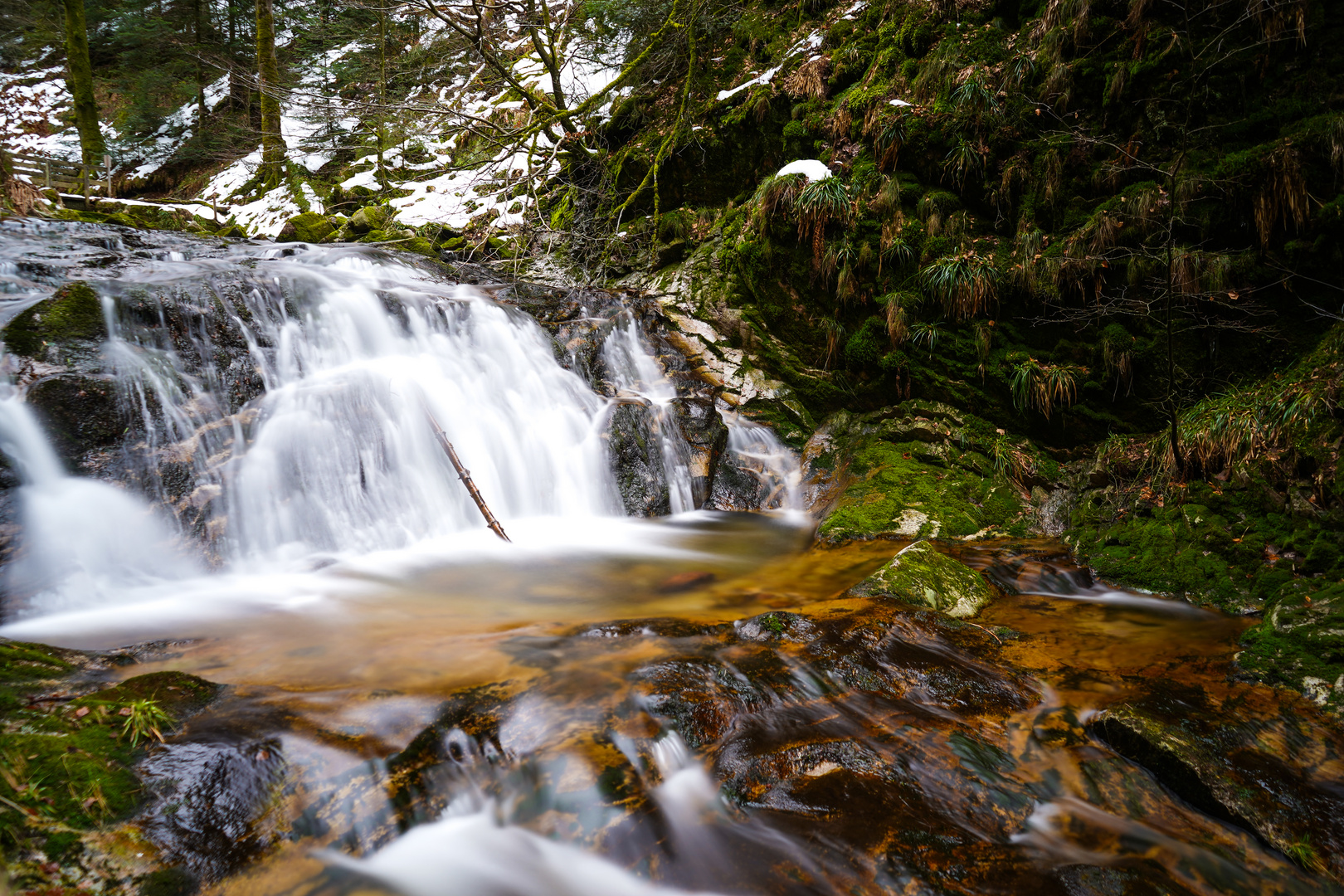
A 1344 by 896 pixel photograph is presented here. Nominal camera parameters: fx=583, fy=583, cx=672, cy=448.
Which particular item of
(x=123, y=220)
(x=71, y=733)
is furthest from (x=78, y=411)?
(x=123, y=220)

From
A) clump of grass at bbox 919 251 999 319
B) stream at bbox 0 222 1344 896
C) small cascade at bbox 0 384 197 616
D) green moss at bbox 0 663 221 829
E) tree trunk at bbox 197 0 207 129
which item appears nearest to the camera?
green moss at bbox 0 663 221 829

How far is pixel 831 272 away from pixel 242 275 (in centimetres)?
690

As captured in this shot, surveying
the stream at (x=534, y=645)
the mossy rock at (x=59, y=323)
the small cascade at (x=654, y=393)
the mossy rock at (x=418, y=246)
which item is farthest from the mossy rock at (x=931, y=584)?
the mossy rock at (x=418, y=246)

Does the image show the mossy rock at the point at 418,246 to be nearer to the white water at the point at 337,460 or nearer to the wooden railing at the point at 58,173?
the white water at the point at 337,460

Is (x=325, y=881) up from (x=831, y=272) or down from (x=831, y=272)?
down

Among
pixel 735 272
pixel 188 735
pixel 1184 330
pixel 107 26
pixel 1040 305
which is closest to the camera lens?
pixel 188 735

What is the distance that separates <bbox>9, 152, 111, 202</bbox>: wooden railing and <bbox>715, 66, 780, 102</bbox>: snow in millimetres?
16206

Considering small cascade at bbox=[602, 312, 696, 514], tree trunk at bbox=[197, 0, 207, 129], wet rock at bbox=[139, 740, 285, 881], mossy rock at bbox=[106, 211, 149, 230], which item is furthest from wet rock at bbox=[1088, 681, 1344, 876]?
tree trunk at bbox=[197, 0, 207, 129]

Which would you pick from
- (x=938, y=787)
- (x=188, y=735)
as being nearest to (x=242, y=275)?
(x=188, y=735)

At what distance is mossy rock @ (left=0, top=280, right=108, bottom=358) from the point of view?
15.0 feet

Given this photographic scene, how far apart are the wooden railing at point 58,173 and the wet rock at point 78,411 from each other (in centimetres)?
1508

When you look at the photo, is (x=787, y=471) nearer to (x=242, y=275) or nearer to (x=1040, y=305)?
(x=1040, y=305)

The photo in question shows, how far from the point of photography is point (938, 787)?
7.89 ft

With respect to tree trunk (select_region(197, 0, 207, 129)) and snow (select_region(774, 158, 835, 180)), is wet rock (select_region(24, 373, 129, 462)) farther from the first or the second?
tree trunk (select_region(197, 0, 207, 129))
